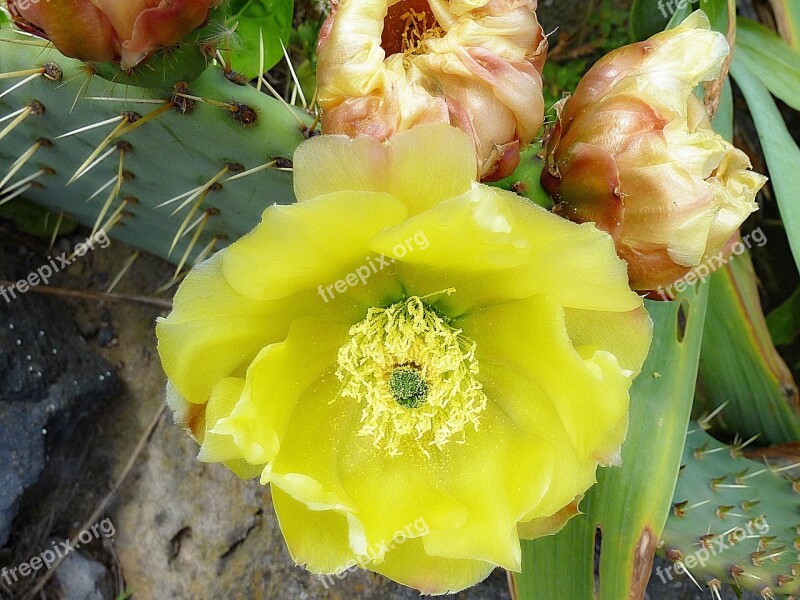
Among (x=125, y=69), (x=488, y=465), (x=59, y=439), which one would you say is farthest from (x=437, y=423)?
(x=59, y=439)

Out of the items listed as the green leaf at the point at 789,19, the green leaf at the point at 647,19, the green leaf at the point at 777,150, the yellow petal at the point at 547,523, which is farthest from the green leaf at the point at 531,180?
the green leaf at the point at 789,19

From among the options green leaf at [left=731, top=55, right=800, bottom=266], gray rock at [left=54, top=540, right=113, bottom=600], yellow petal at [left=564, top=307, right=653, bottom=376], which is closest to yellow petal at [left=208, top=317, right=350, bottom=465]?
yellow petal at [left=564, top=307, right=653, bottom=376]

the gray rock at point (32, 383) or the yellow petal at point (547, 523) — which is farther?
the gray rock at point (32, 383)

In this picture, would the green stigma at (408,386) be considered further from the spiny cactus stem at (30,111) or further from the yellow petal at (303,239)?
the spiny cactus stem at (30,111)

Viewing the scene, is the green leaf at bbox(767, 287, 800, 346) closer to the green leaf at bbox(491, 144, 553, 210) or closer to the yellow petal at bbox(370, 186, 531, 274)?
the green leaf at bbox(491, 144, 553, 210)

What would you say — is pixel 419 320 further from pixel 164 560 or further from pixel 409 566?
pixel 164 560
